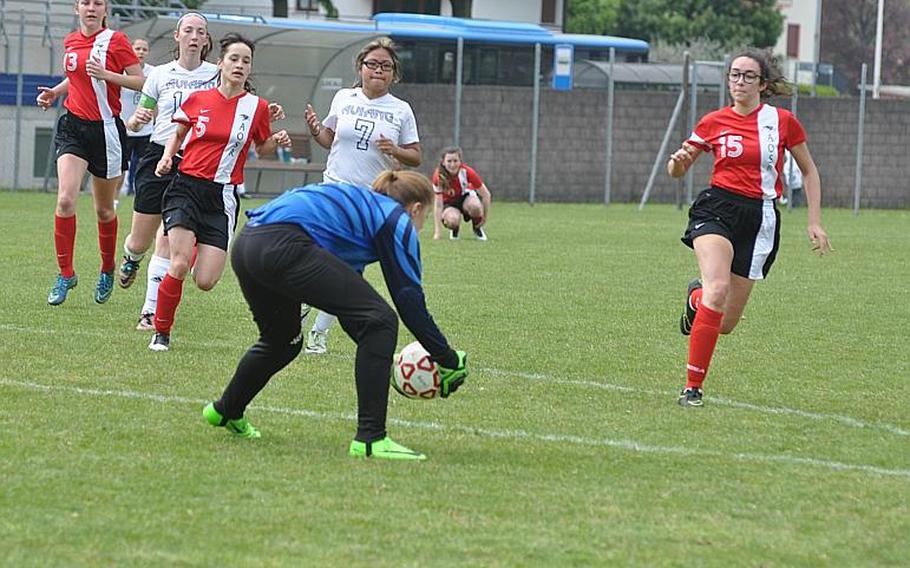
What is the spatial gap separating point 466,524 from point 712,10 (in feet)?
198

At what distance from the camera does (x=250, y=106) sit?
31.2 feet

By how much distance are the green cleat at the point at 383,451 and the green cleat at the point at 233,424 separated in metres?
0.62

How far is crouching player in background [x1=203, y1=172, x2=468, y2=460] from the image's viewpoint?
6250 mm

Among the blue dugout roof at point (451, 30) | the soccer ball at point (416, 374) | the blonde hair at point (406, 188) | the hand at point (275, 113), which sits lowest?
the soccer ball at point (416, 374)

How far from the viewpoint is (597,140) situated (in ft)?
110

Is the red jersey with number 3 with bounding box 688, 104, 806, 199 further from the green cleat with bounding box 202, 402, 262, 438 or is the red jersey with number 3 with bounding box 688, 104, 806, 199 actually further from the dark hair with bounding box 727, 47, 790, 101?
the green cleat with bounding box 202, 402, 262, 438

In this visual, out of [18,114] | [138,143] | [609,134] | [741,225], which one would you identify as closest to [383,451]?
[741,225]

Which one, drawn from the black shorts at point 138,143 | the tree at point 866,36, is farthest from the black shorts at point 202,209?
the tree at point 866,36

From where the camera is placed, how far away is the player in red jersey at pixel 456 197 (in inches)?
825

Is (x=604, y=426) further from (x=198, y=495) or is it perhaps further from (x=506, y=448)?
(x=198, y=495)

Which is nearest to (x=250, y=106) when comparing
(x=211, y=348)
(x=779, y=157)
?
(x=211, y=348)

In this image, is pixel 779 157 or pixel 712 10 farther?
pixel 712 10

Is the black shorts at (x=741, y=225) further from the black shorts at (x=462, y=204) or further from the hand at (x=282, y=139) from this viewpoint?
the black shorts at (x=462, y=204)

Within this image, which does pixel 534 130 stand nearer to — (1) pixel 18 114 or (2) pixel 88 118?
(1) pixel 18 114
